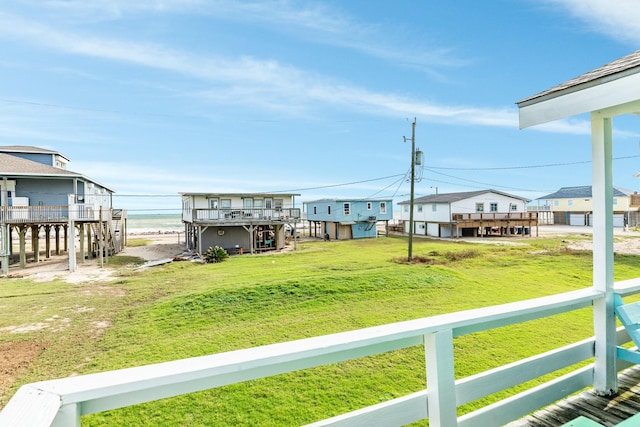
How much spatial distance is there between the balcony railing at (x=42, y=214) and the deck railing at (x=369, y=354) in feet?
71.8

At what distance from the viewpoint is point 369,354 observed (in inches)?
58.9

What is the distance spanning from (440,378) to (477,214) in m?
33.6

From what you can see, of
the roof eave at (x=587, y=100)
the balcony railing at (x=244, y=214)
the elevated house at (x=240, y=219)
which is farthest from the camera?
the elevated house at (x=240, y=219)

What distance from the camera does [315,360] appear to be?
141 centimetres

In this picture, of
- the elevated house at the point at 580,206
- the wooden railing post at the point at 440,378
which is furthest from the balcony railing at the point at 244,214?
the elevated house at the point at 580,206

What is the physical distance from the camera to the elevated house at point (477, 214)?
31891 millimetres

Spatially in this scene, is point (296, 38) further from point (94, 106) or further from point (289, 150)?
point (289, 150)

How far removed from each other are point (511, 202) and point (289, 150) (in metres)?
48.1

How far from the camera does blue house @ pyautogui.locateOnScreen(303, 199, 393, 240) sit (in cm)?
3406

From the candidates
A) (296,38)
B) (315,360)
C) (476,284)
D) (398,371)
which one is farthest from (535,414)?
(296,38)

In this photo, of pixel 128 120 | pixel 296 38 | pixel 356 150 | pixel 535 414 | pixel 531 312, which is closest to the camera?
pixel 531 312

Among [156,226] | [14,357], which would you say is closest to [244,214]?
[14,357]

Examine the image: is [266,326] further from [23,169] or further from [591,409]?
[23,169]

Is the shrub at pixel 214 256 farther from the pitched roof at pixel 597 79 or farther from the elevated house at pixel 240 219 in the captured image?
the pitched roof at pixel 597 79
